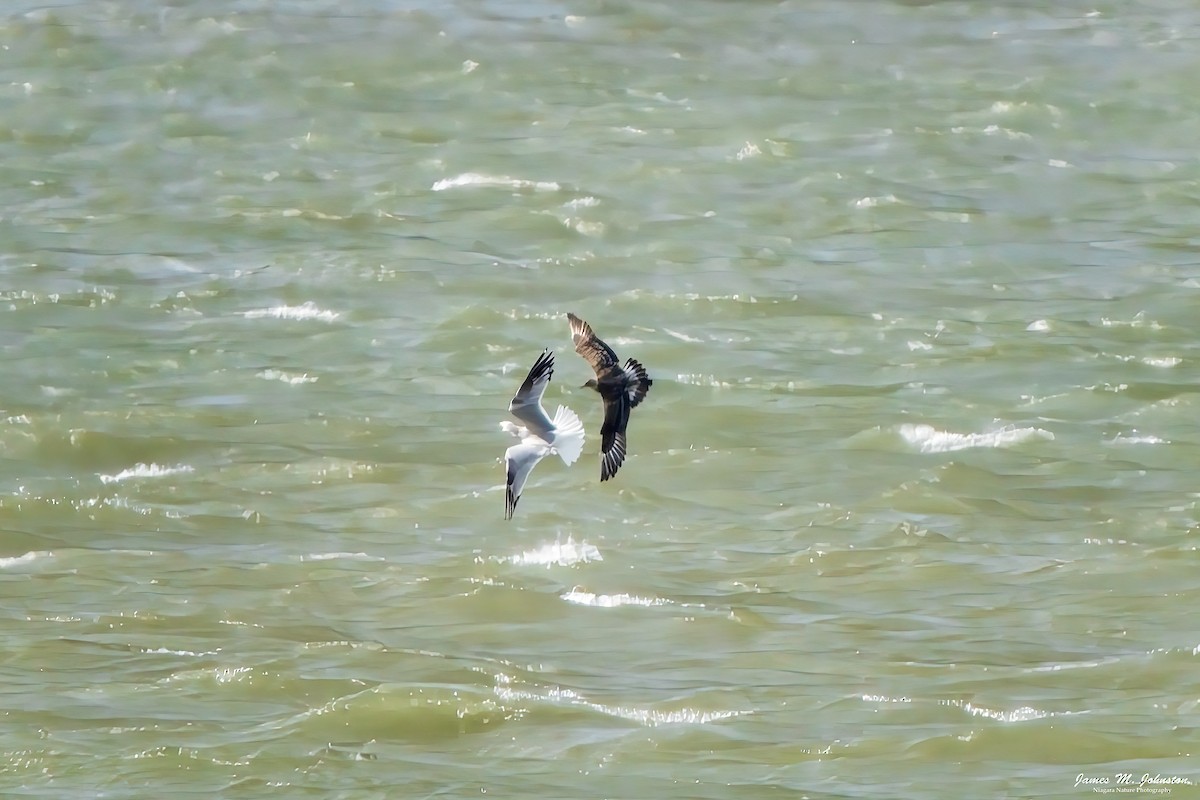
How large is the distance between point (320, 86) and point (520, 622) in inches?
397

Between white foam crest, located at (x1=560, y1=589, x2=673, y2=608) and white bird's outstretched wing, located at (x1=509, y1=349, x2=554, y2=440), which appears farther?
white foam crest, located at (x1=560, y1=589, x2=673, y2=608)

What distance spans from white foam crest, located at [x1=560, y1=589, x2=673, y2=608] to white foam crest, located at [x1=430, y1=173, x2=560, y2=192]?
707 cm

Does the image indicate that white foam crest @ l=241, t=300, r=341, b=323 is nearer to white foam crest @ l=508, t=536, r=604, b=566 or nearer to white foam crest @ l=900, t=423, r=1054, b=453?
white foam crest @ l=508, t=536, r=604, b=566

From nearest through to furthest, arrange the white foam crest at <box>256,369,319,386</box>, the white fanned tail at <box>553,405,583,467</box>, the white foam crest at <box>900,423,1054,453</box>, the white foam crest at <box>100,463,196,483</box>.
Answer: the white fanned tail at <box>553,405,583,467</box>
the white foam crest at <box>100,463,196,483</box>
the white foam crest at <box>900,423,1054,453</box>
the white foam crest at <box>256,369,319,386</box>

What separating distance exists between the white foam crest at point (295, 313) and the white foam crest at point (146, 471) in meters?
2.46

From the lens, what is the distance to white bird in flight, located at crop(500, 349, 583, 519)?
8727 millimetres

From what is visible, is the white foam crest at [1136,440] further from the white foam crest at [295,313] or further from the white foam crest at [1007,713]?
the white foam crest at [295,313]

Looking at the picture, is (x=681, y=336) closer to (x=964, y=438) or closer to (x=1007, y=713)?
(x=964, y=438)

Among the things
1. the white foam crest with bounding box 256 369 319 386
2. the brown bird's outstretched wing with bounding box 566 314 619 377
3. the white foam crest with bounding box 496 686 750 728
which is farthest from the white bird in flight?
the white foam crest with bounding box 256 369 319 386

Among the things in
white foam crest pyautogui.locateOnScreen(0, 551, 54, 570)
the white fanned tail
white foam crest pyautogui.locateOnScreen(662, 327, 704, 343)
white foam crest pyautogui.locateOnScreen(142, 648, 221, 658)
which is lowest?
white foam crest pyautogui.locateOnScreen(142, 648, 221, 658)

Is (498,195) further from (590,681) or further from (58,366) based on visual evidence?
(590,681)

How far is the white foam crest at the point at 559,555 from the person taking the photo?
1105 centimetres

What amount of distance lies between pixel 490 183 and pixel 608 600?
741cm

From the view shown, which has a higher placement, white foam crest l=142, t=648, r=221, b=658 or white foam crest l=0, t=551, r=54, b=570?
white foam crest l=0, t=551, r=54, b=570
